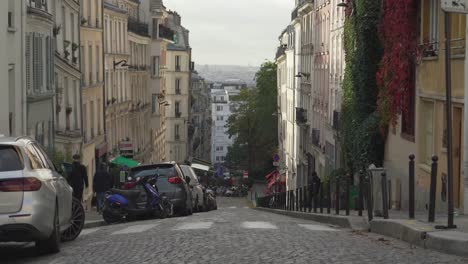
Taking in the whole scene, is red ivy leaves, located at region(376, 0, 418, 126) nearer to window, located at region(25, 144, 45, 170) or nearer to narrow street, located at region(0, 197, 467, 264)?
narrow street, located at region(0, 197, 467, 264)

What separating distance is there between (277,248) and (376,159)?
1745 cm

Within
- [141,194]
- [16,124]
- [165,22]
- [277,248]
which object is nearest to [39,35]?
[16,124]

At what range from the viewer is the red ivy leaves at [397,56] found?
24328 millimetres

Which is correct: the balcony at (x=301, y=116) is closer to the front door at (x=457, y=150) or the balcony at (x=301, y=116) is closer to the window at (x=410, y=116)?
the window at (x=410, y=116)

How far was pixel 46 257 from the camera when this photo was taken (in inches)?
467

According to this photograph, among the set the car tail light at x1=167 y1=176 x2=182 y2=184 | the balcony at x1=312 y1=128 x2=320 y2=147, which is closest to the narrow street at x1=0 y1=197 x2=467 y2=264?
the car tail light at x1=167 y1=176 x2=182 y2=184

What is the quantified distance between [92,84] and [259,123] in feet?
187

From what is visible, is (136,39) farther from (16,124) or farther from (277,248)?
(277,248)

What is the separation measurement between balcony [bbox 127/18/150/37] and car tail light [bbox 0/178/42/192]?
5252 centimetres

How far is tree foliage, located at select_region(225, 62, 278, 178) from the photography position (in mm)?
101688

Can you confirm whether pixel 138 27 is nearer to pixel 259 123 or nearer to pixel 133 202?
pixel 259 123

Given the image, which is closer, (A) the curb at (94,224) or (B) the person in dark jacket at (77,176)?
(A) the curb at (94,224)

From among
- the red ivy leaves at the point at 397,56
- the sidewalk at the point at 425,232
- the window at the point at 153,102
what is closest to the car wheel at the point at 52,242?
the sidewalk at the point at 425,232

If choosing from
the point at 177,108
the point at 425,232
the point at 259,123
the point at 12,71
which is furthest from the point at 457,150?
the point at 259,123
